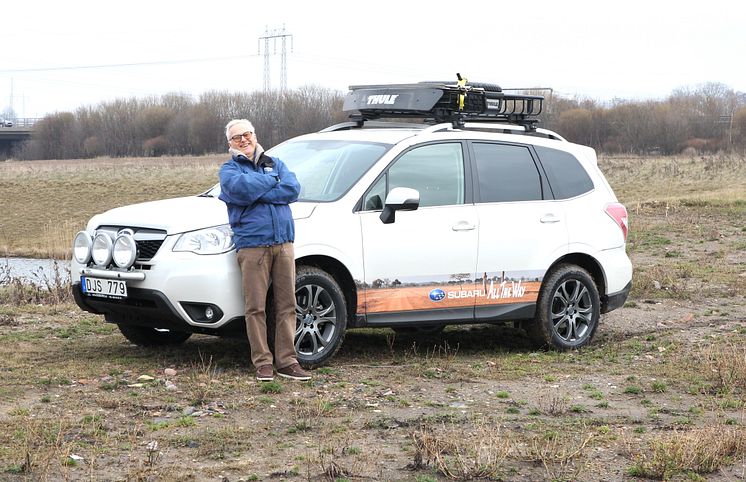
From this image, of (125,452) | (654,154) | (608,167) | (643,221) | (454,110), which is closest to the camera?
(125,452)

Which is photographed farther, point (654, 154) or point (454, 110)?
point (654, 154)

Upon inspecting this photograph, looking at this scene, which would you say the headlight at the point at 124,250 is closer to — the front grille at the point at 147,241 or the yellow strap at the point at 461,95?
the front grille at the point at 147,241

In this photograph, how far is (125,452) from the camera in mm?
5613

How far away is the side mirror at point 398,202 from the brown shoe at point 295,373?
52.5 inches

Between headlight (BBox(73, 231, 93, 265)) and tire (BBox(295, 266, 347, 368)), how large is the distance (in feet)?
A: 5.17

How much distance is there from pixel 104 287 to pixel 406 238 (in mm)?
2282

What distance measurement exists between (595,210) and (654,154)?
6008cm

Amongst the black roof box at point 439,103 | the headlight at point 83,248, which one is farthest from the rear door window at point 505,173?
the headlight at point 83,248

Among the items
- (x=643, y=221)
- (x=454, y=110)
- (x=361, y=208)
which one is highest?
(x=454, y=110)

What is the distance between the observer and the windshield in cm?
825

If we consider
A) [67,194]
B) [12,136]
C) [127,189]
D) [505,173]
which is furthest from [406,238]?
[12,136]

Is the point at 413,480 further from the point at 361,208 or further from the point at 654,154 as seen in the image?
the point at 654,154

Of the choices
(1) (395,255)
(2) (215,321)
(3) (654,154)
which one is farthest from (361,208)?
(3) (654,154)

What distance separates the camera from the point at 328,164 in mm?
8523
